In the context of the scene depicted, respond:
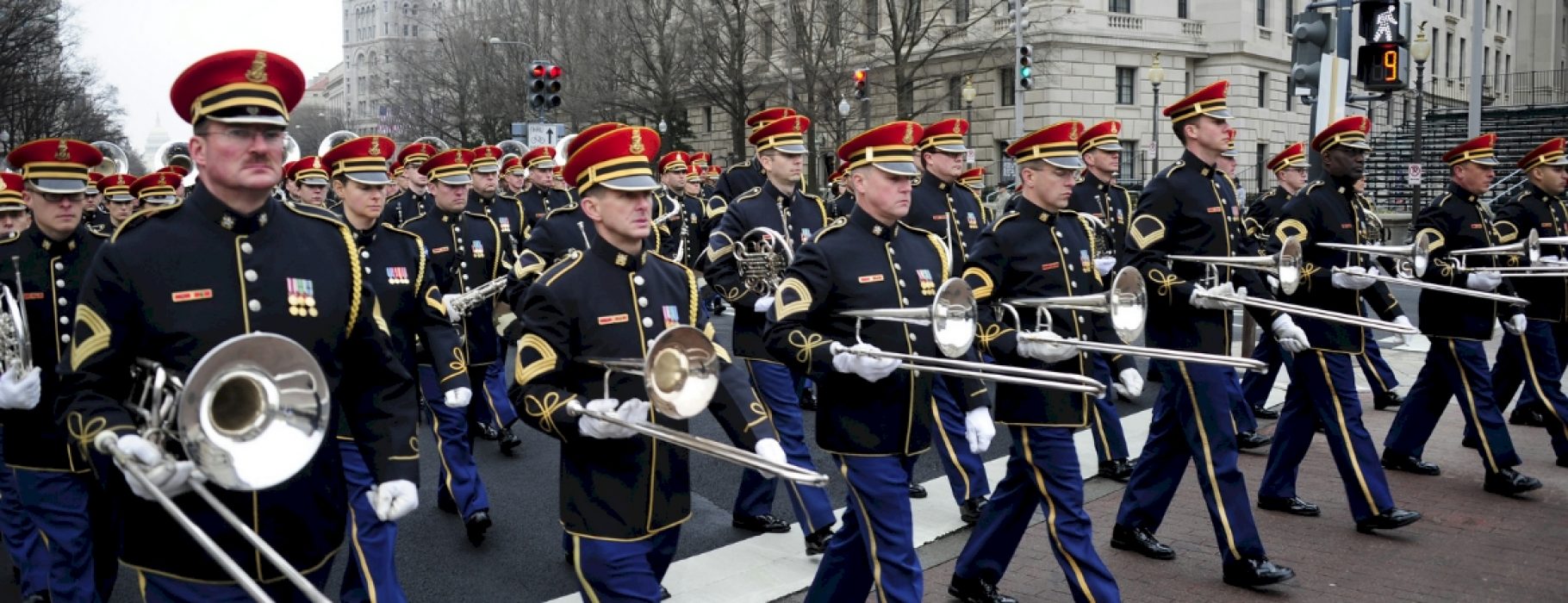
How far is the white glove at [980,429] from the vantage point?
216 inches

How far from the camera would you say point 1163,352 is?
5324 mm

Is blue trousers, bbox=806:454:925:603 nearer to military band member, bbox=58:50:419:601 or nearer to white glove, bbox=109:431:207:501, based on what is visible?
military band member, bbox=58:50:419:601

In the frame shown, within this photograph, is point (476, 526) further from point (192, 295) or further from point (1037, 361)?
point (192, 295)

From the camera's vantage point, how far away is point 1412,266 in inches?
351

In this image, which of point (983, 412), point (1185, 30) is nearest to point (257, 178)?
point (983, 412)

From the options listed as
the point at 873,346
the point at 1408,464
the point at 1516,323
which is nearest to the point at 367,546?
the point at 873,346

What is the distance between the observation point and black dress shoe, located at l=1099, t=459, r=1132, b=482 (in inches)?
352

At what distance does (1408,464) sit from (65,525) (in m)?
8.21

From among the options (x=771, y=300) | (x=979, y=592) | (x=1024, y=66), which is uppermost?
(x=1024, y=66)

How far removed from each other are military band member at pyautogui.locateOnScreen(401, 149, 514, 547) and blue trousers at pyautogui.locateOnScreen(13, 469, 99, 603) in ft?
6.80

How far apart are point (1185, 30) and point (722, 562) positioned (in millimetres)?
48134

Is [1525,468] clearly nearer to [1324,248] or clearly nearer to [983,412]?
[1324,248]

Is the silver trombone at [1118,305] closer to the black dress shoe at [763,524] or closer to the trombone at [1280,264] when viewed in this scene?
the trombone at [1280,264]

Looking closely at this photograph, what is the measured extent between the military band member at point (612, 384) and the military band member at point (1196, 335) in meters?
2.95
